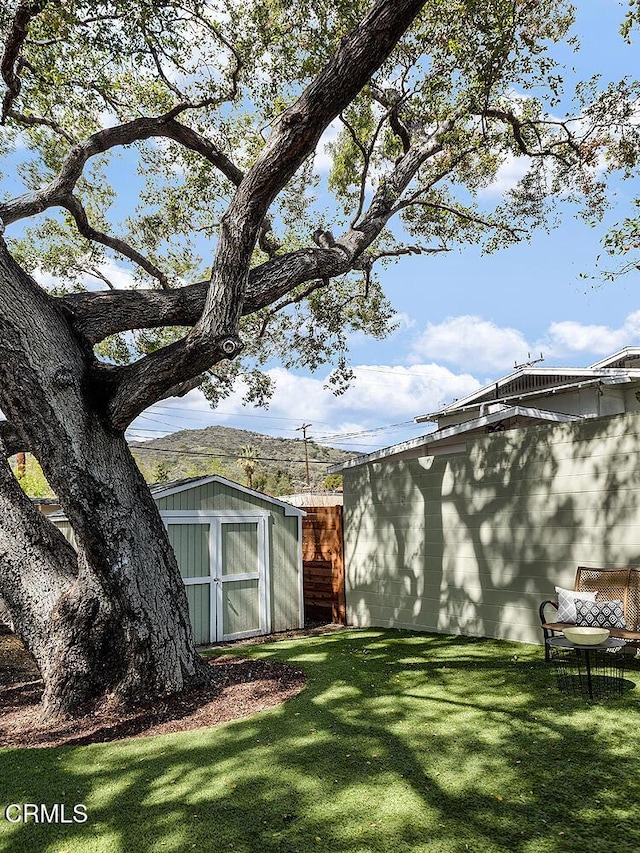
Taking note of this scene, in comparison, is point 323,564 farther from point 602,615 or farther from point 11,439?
point 11,439

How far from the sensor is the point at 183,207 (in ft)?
31.3

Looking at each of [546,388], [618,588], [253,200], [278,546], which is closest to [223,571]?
[278,546]

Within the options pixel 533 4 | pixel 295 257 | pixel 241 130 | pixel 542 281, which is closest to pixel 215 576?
pixel 295 257

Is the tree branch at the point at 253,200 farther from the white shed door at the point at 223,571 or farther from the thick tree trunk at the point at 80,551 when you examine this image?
the white shed door at the point at 223,571

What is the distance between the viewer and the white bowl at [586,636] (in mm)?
4531

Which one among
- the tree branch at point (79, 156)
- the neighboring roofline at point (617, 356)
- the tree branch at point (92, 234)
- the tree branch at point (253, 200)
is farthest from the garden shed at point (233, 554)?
the neighboring roofline at point (617, 356)

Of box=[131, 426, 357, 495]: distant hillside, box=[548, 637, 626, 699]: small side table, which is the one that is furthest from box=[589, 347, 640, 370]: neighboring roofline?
box=[131, 426, 357, 495]: distant hillside

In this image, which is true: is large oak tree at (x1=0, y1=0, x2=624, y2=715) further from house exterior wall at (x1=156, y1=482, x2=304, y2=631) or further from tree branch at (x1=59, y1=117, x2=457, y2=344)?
house exterior wall at (x1=156, y1=482, x2=304, y2=631)

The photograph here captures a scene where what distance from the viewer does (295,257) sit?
5680mm

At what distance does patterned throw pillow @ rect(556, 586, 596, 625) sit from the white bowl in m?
0.98

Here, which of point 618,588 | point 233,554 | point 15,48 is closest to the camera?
point 618,588

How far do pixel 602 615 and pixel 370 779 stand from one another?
313cm

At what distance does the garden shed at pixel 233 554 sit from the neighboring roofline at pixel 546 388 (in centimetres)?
573

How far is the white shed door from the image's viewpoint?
834 centimetres
